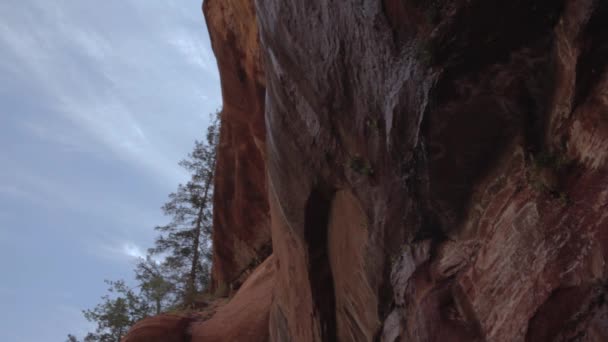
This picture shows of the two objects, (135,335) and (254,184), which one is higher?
(254,184)

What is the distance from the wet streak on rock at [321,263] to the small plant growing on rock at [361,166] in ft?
4.87

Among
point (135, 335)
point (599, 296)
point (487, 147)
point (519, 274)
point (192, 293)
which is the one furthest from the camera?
point (192, 293)

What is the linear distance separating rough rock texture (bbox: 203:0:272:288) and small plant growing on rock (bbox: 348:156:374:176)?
357 inches

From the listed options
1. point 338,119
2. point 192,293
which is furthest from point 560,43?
point 192,293

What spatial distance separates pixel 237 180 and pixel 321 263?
998 cm

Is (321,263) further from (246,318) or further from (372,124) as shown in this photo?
(246,318)

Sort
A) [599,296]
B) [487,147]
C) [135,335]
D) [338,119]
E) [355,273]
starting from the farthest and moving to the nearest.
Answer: [135,335] → [355,273] → [338,119] → [487,147] → [599,296]

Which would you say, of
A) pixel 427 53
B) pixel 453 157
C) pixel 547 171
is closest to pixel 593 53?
pixel 547 171

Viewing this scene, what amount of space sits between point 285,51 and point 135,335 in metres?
8.87

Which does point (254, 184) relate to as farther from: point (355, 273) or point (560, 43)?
point (560, 43)

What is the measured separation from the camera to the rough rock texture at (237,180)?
16219 millimetres

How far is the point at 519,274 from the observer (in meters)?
4.75

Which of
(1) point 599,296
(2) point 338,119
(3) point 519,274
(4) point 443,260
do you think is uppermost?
(2) point 338,119

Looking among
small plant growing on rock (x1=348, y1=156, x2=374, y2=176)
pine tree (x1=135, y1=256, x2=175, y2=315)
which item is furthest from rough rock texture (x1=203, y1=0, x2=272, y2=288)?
small plant growing on rock (x1=348, y1=156, x2=374, y2=176)
